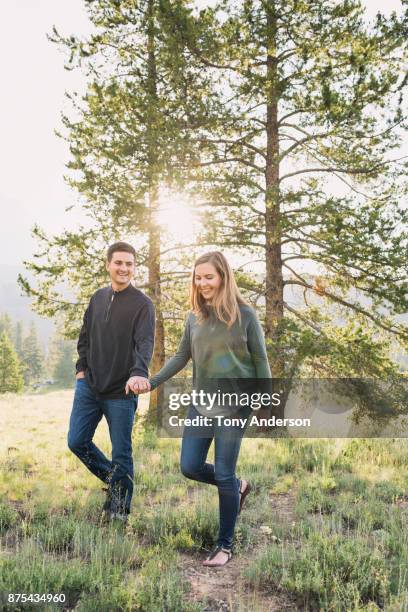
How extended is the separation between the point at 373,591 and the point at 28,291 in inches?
407

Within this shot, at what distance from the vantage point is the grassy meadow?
3.16m

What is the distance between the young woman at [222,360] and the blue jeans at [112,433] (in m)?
0.82

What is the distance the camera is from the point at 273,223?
10.9 meters

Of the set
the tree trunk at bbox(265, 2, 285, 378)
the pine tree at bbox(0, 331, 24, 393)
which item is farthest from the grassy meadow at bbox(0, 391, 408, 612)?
the pine tree at bbox(0, 331, 24, 393)

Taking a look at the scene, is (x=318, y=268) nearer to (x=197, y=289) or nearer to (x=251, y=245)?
(x=251, y=245)

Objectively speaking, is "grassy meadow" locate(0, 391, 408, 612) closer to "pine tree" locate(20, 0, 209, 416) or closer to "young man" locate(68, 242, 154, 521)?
"young man" locate(68, 242, 154, 521)

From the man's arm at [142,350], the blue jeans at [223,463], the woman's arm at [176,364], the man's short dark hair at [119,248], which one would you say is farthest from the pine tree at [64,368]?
the blue jeans at [223,463]

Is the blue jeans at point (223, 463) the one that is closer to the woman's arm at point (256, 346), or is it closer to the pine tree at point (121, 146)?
the woman's arm at point (256, 346)

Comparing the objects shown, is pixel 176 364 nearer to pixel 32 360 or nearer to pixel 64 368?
pixel 64 368

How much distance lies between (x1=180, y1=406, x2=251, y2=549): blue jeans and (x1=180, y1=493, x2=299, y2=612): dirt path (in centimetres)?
A: 20

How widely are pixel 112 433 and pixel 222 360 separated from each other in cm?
146

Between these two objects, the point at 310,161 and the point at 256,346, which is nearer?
the point at 256,346

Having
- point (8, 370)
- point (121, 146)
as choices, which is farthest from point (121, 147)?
point (8, 370)

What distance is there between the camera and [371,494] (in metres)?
5.13
